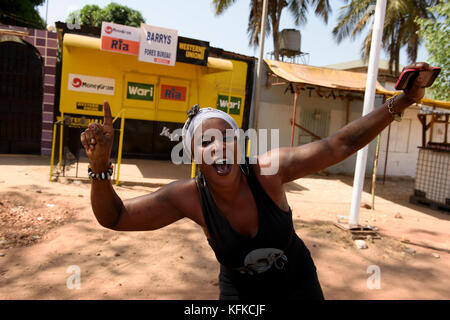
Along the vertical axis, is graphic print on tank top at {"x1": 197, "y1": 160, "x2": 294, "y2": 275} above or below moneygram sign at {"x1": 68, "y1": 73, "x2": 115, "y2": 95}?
below

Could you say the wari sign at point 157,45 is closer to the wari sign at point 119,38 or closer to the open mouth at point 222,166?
the wari sign at point 119,38

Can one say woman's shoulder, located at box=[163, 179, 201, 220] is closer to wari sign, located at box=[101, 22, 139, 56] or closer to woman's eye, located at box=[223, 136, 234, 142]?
woman's eye, located at box=[223, 136, 234, 142]

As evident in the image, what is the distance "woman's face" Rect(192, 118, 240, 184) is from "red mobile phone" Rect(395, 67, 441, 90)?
857mm

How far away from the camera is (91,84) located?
10.8 m

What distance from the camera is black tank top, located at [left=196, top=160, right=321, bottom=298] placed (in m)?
1.77

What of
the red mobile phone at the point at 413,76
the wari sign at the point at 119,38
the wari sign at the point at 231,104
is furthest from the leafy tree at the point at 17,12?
the red mobile phone at the point at 413,76

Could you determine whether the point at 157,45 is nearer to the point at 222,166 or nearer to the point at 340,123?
the point at 340,123

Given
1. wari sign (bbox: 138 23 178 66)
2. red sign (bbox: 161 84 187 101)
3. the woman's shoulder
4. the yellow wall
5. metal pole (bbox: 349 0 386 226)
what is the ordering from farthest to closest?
1. red sign (bbox: 161 84 187 101)
2. the yellow wall
3. wari sign (bbox: 138 23 178 66)
4. metal pole (bbox: 349 0 386 226)
5. the woman's shoulder

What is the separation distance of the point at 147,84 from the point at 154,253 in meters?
8.07

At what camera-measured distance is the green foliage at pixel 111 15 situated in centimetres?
2698

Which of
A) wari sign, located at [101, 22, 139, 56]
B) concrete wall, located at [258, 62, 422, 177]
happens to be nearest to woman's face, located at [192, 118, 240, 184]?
wari sign, located at [101, 22, 139, 56]

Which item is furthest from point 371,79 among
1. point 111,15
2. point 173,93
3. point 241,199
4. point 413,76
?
point 111,15
